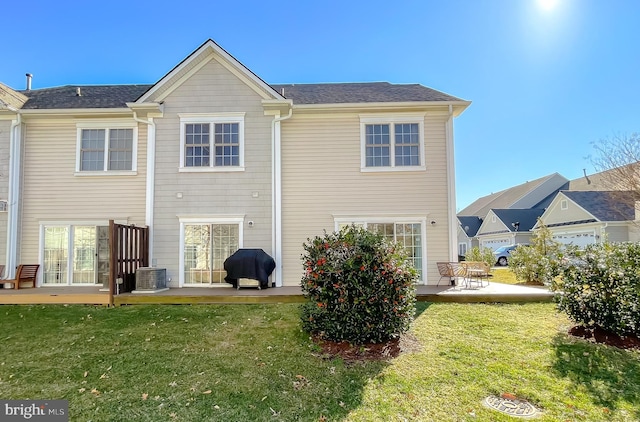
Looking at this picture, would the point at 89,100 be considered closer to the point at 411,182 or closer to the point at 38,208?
the point at 38,208

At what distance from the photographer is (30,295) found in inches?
359

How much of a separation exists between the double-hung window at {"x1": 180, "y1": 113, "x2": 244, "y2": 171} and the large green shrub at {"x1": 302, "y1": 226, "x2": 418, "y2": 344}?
6.48 m

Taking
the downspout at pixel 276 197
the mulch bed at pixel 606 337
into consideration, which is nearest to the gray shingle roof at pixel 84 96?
the downspout at pixel 276 197

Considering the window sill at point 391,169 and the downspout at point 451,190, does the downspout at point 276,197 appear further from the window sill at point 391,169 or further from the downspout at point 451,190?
the downspout at point 451,190

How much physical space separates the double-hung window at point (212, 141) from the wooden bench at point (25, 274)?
5778mm

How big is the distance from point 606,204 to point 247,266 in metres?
27.0

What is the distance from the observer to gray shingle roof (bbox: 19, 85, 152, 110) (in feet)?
38.1

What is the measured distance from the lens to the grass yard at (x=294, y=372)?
399 cm

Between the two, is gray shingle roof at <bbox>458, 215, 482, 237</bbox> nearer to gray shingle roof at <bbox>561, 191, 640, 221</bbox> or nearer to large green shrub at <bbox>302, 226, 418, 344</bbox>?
gray shingle roof at <bbox>561, 191, 640, 221</bbox>

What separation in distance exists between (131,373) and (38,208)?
9.39 metres

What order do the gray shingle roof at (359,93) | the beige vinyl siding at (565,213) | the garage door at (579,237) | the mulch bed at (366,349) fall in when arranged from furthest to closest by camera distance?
the beige vinyl siding at (565,213) → the garage door at (579,237) → the gray shingle roof at (359,93) → the mulch bed at (366,349)

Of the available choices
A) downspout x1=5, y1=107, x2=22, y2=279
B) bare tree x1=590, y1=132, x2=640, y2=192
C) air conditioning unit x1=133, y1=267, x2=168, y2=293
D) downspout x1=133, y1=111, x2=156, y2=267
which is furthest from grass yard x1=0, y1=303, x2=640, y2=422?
bare tree x1=590, y1=132, x2=640, y2=192

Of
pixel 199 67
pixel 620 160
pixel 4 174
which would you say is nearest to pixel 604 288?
pixel 199 67

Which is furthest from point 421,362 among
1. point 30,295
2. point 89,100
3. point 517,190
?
point 517,190
